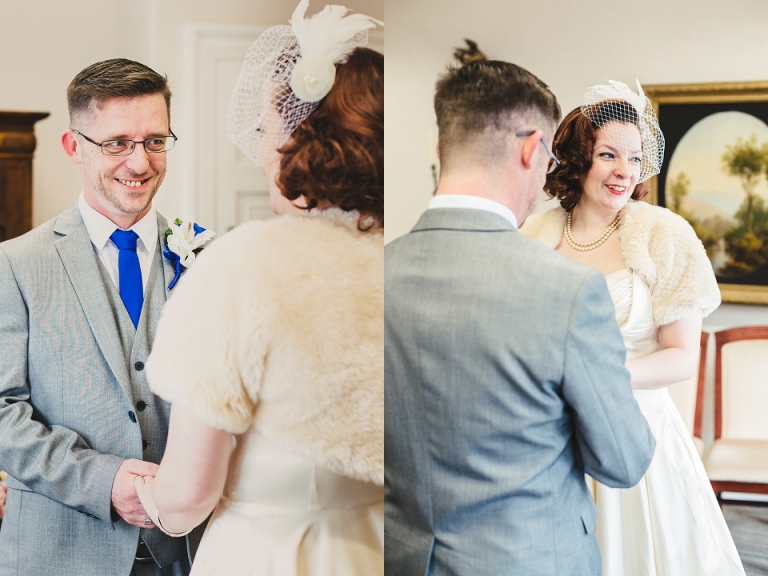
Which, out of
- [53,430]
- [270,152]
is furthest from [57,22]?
[53,430]

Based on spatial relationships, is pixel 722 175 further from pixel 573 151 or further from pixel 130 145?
pixel 130 145

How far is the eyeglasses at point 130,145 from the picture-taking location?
0.92m

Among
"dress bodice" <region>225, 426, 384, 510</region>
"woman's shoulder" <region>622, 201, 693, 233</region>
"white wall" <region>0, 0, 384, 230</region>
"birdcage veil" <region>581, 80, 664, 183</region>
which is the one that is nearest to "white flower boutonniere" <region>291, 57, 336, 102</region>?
"white wall" <region>0, 0, 384, 230</region>

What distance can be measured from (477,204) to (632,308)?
419mm

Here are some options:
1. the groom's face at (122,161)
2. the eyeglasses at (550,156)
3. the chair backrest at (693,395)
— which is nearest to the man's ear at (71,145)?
the groom's face at (122,161)

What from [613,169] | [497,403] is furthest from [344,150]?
[613,169]

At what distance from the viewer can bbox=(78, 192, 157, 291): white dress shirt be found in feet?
3.02

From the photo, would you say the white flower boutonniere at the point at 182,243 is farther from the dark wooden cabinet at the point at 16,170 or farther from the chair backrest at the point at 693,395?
the chair backrest at the point at 693,395

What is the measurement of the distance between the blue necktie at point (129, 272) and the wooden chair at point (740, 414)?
1.18m

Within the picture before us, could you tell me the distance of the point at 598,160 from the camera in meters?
1.35

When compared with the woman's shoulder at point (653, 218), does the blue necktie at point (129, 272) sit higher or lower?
lower

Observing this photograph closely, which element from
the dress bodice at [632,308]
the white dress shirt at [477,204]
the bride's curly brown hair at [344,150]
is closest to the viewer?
the bride's curly brown hair at [344,150]

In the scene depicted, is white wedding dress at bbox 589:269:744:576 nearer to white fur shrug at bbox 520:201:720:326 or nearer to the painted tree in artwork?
white fur shrug at bbox 520:201:720:326

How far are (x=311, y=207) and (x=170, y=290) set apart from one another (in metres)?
0.25
